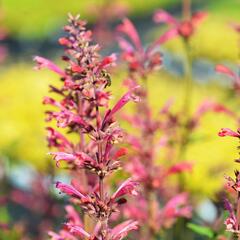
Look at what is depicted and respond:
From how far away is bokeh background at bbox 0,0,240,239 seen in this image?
768 centimetres

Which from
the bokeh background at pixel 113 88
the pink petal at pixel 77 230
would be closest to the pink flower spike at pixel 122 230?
the pink petal at pixel 77 230

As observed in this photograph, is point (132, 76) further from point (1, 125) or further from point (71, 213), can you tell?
point (1, 125)

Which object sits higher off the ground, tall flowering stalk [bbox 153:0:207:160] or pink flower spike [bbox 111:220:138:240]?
tall flowering stalk [bbox 153:0:207:160]

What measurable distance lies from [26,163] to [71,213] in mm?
5937

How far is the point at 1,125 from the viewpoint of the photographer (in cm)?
1089

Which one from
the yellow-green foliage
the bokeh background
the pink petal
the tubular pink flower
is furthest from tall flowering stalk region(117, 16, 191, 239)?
the yellow-green foliage

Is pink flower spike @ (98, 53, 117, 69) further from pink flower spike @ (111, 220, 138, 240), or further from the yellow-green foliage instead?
the yellow-green foliage

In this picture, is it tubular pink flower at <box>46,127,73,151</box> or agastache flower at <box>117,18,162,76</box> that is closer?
tubular pink flower at <box>46,127,73,151</box>

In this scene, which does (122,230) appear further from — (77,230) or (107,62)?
(107,62)

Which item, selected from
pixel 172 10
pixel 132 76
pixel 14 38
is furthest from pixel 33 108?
pixel 172 10

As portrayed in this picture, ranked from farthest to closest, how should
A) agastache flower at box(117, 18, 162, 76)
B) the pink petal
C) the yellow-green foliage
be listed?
the yellow-green foliage < agastache flower at box(117, 18, 162, 76) < the pink petal

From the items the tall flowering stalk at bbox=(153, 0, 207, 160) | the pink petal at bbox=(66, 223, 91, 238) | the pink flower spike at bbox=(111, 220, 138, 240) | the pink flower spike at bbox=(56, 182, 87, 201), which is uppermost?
the tall flowering stalk at bbox=(153, 0, 207, 160)

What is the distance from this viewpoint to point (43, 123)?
1095 cm

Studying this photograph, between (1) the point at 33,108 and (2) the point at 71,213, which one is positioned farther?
(1) the point at 33,108
